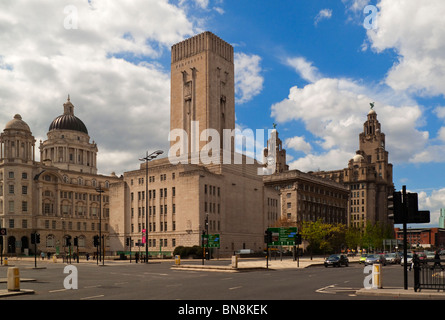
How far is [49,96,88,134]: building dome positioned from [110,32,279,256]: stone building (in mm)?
55934

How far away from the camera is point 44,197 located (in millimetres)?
118875

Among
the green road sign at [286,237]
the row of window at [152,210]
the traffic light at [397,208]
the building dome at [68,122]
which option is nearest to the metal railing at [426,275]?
the traffic light at [397,208]

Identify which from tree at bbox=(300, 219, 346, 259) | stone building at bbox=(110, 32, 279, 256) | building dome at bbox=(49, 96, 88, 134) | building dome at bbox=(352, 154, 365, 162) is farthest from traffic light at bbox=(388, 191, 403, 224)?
building dome at bbox=(352, 154, 365, 162)

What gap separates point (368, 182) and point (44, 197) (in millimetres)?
120371

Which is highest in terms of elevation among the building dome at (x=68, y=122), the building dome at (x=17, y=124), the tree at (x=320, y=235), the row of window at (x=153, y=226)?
the building dome at (x=68, y=122)

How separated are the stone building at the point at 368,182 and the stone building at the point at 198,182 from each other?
79611 mm

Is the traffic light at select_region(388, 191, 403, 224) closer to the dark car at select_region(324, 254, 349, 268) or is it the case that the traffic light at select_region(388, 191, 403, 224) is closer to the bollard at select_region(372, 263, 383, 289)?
the bollard at select_region(372, 263, 383, 289)

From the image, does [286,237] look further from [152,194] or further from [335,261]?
[152,194]

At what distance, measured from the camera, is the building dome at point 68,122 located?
150000 millimetres

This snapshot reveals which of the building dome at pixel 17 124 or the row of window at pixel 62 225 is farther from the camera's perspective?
the building dome at pixel 17 124

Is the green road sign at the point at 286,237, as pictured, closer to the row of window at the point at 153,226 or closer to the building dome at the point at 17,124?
the row of window at the point at 153,226

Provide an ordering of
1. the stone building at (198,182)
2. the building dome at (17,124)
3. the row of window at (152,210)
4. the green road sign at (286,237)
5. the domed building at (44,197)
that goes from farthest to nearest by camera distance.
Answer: the building dome at (17,124) → the domed building at (44,197) → the row of window at (152,210) → the stone building at (198,182) → the green road sign at (286,237)

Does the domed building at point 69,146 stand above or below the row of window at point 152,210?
above
